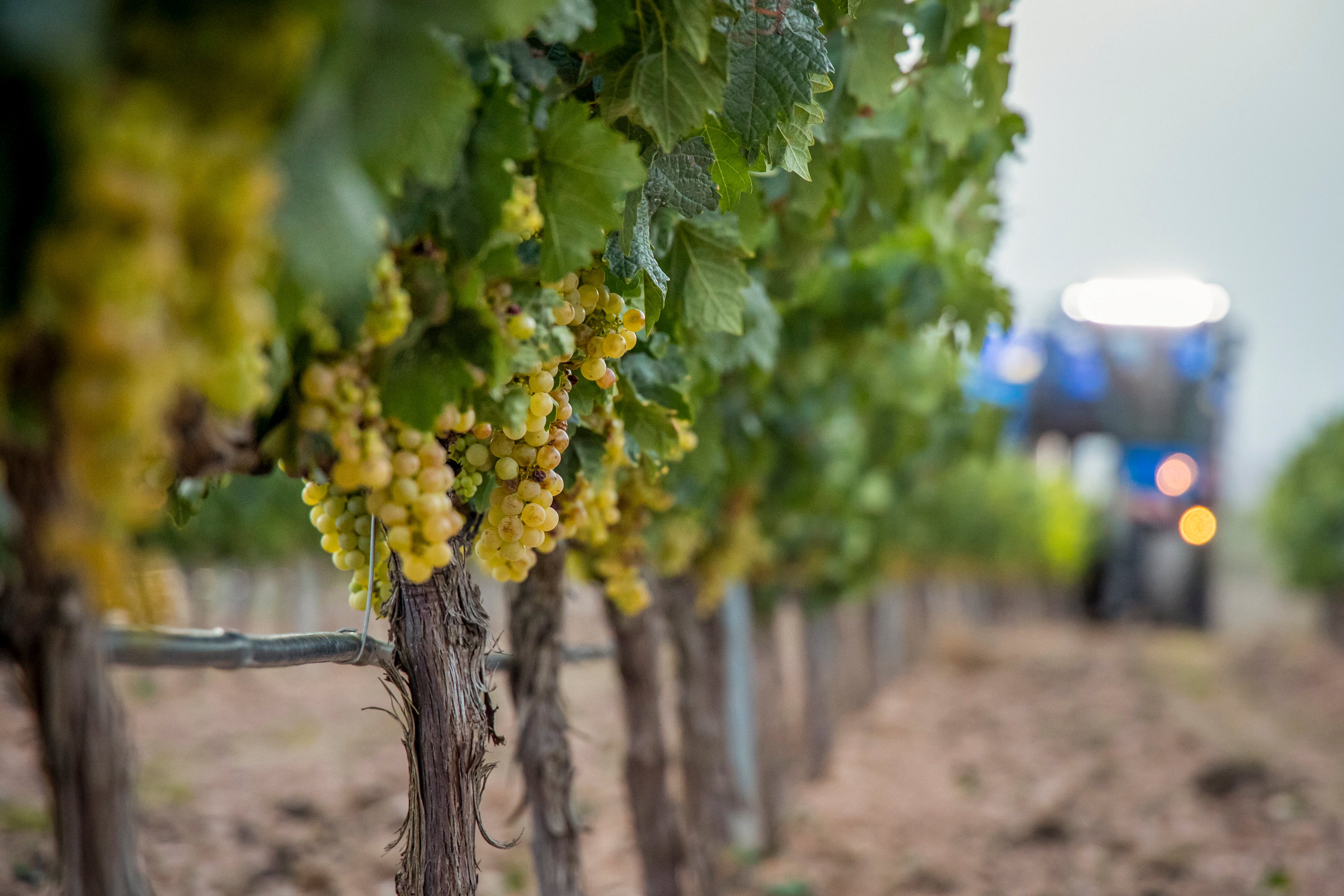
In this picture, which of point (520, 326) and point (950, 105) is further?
point (950, 105)

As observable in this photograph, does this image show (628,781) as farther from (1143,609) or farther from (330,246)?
(1143,609)

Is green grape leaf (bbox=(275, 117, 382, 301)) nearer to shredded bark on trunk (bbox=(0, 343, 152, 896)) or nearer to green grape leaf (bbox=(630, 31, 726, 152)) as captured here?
shredded bark on trunk (bbox=(0, 343, 152, 896))

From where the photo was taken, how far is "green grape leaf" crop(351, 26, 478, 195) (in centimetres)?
104

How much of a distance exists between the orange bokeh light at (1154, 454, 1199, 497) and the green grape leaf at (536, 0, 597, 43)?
22.1 m

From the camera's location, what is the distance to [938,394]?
606 centimetres

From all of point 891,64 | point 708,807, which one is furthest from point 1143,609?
point 891,64

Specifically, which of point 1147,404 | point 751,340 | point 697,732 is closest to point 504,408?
point 751,340

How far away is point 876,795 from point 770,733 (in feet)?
5.14

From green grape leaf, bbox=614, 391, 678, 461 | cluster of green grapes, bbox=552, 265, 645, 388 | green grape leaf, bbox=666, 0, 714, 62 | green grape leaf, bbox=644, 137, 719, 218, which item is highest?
green grape leaf, bbox=666, 0, 714, 62

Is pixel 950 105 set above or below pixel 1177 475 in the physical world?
above

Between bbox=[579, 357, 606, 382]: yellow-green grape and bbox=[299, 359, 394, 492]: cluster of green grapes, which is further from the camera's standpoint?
bbox=[579, 357, 606, 382]: yellow-green grape

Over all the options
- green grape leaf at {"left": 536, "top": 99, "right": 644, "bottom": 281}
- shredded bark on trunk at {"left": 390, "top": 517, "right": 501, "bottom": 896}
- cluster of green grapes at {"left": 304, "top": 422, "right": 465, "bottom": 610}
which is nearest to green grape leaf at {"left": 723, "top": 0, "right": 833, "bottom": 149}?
green grape leaf at {"left": 536, "top": 99, "right": 644, "bottom": 281}

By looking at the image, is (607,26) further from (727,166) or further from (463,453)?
(463,453)

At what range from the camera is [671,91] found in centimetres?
153
